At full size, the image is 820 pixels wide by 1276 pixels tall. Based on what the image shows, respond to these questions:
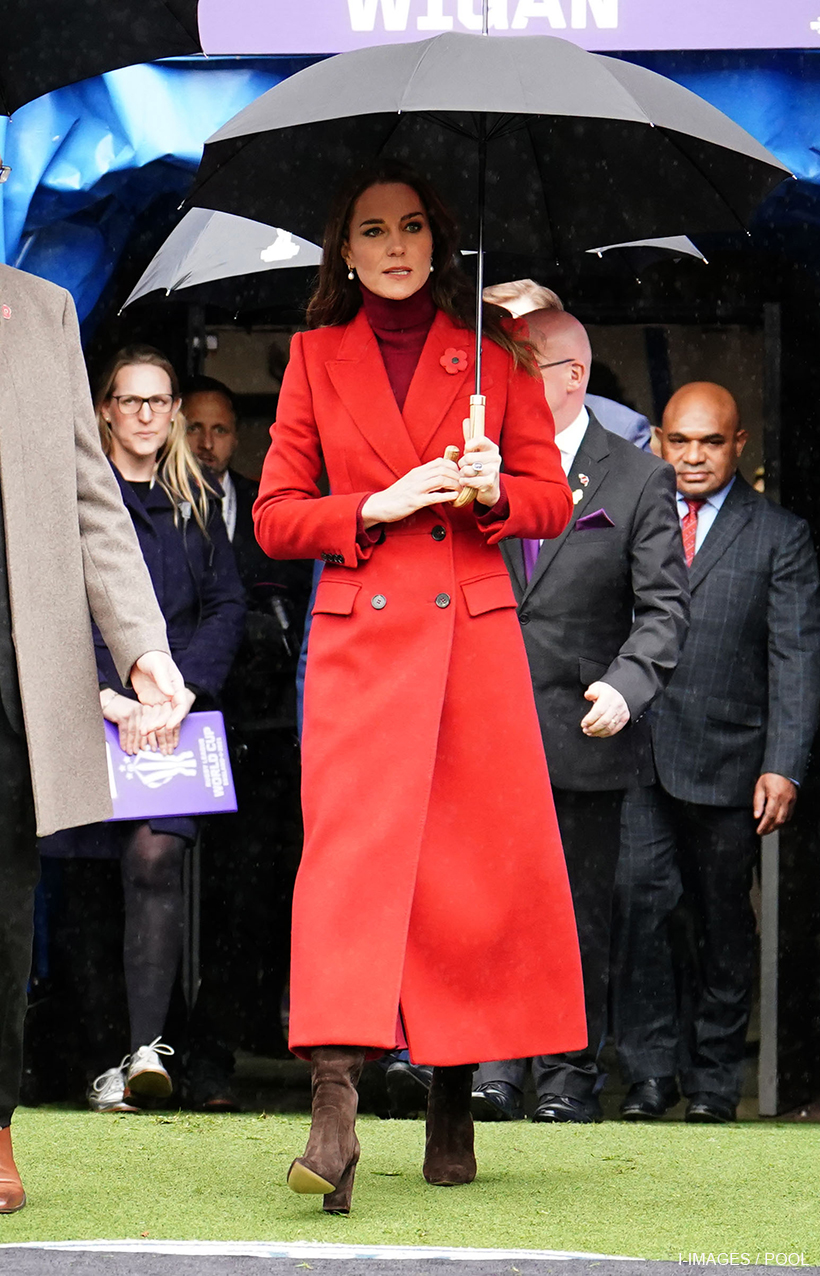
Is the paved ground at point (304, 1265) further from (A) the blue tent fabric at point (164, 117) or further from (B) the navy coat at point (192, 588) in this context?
(A) the blue tent fabric at point (164, 117)

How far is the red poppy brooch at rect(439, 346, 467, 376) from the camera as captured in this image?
160 inches

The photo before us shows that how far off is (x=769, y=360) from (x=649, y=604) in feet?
6.03

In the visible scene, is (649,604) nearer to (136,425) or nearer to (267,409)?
(136,425)

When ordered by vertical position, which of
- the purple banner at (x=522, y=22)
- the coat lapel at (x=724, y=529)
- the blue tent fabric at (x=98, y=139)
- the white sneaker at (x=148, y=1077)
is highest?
the purple banner at (x=522, y=22)

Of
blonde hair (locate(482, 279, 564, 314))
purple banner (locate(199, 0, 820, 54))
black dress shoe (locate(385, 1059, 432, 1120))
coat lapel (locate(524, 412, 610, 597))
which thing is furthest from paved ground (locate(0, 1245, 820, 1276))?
purple banner (locate(199, 0, 820, 54))

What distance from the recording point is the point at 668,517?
546 cm

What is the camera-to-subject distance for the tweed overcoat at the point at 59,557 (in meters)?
3.63

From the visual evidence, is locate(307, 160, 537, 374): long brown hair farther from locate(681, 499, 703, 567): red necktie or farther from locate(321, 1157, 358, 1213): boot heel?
locate(681, 499, 703, 567): red necktie

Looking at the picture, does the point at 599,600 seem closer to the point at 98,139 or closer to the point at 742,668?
the point at 742,668

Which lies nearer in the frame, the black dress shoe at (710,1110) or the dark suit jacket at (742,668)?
the black dress shoe at (710,1110)

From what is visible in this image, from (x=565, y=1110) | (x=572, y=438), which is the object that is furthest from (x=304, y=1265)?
(x=572, y=438)

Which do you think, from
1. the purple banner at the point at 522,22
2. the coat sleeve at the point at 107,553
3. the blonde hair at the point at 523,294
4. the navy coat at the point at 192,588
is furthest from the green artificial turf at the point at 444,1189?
the purple banner at the point at 522,22

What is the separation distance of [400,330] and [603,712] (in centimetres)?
105

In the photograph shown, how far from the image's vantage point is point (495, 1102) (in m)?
5.39
